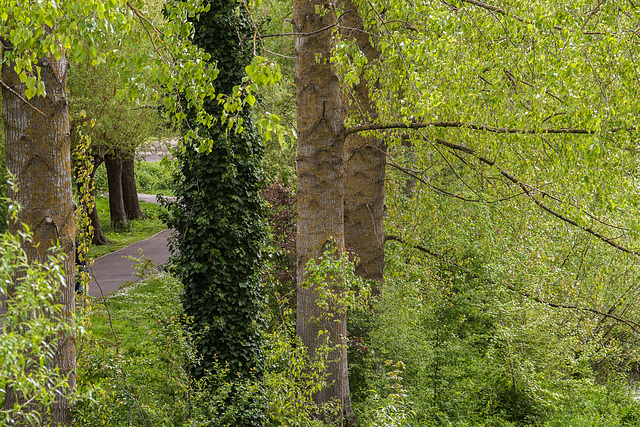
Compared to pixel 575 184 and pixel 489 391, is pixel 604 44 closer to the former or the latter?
pixel 575 184

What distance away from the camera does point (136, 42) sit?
4.33m

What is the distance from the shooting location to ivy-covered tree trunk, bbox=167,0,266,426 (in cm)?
767

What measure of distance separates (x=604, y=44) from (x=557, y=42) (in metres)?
0.48

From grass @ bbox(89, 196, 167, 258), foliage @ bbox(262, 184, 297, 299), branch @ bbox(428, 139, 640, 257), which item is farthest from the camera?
grass @ bbox(89, 196, 167, 258)

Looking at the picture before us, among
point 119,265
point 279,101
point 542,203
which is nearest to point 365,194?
point 542,203

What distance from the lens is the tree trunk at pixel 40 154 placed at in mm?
4910

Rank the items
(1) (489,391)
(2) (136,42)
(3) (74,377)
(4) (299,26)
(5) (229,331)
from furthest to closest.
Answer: (1) (489,391) < (5) (229,331) < (4) (299,26) < (3) (74,377) < (2) (136,42)

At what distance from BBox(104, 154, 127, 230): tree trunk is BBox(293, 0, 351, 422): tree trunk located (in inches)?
544

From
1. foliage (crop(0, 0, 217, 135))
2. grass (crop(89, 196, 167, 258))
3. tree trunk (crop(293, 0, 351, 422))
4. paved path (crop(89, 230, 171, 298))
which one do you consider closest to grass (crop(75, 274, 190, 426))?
tree trunk (crop(293, 0, 351, 422))

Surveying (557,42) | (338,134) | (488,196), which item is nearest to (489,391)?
(488,196)

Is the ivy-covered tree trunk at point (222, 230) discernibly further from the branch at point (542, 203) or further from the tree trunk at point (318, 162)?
the branch at point (542, 203)

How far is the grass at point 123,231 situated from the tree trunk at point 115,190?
1.15 feet

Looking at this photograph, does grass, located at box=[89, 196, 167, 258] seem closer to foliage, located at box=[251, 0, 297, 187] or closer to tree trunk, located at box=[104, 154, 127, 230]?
tree trunk, located at box=[104, 154, 127, 230]

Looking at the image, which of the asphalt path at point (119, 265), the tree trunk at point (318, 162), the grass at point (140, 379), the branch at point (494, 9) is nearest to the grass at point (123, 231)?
the asphalt path at point (119, 265)
